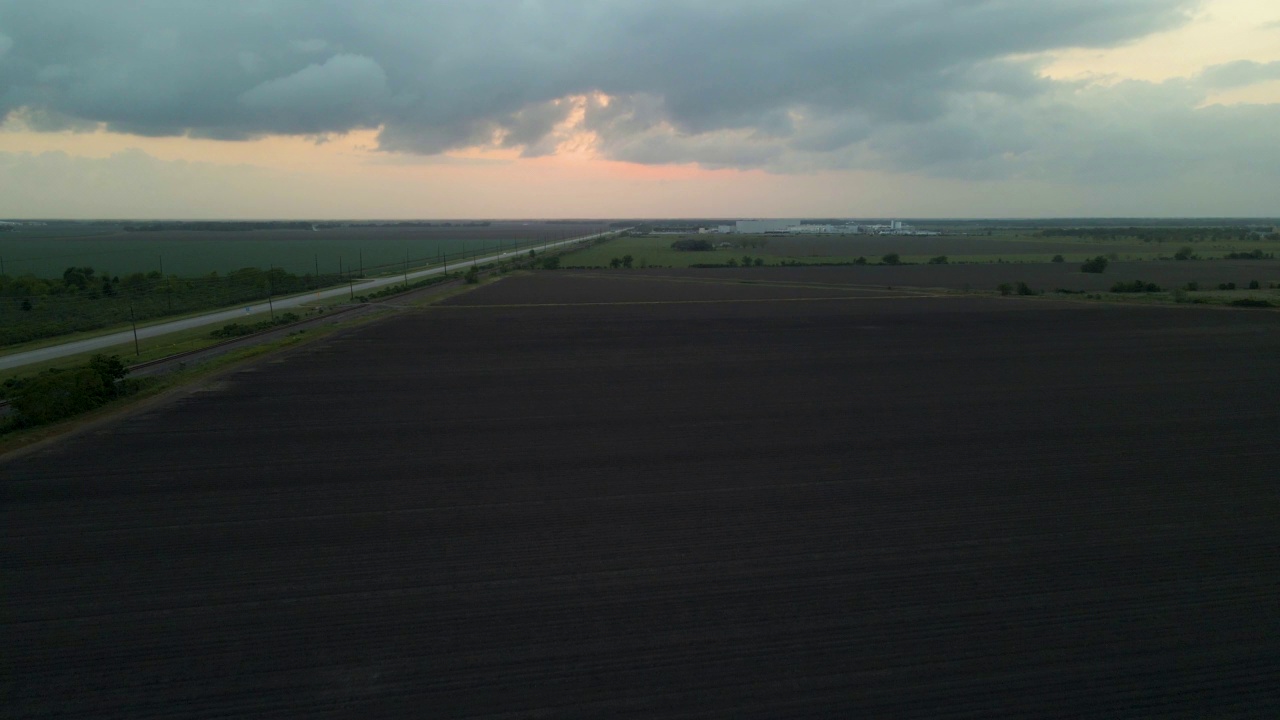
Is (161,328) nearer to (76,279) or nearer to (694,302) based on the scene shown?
(76,279)

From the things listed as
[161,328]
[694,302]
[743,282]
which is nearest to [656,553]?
[161,328]

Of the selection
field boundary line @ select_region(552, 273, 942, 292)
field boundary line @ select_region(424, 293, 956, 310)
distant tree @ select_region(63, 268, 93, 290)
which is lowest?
field boundary line @ select_region(424, 293, 956, 310)

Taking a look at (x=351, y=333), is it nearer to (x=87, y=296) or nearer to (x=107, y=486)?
(x=107, y=486)

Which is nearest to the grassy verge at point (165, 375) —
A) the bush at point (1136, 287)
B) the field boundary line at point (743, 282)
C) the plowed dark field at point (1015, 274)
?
the field boundary line at point (743, 282)

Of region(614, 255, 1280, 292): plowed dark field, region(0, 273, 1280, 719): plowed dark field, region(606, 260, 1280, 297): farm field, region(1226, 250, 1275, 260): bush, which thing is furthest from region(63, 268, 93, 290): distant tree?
region(1226, 250, 1275, 260): bush

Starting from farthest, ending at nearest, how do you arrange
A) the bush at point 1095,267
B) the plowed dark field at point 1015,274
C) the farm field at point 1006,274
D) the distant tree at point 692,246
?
the distant tree at point 692,246 < the bush at point 1095,267 < the plowed dark field at point 1015,274 < the farm field at point 1006,274

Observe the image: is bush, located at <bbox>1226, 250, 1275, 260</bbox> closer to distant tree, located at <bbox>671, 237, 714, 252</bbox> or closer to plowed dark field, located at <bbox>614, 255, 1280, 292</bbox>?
plowed dark field, located at <bbox>614, 255, 1280, 292</bbox>

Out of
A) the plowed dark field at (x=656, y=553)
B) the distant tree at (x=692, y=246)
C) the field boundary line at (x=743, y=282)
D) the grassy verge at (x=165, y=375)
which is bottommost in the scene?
Result: the plowed dark field at (x=656, y=553)

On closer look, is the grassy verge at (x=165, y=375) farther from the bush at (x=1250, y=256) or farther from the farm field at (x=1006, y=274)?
the bush at (x=1250, y=256)

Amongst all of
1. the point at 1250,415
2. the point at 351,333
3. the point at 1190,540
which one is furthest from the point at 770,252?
the point at 1190,540
